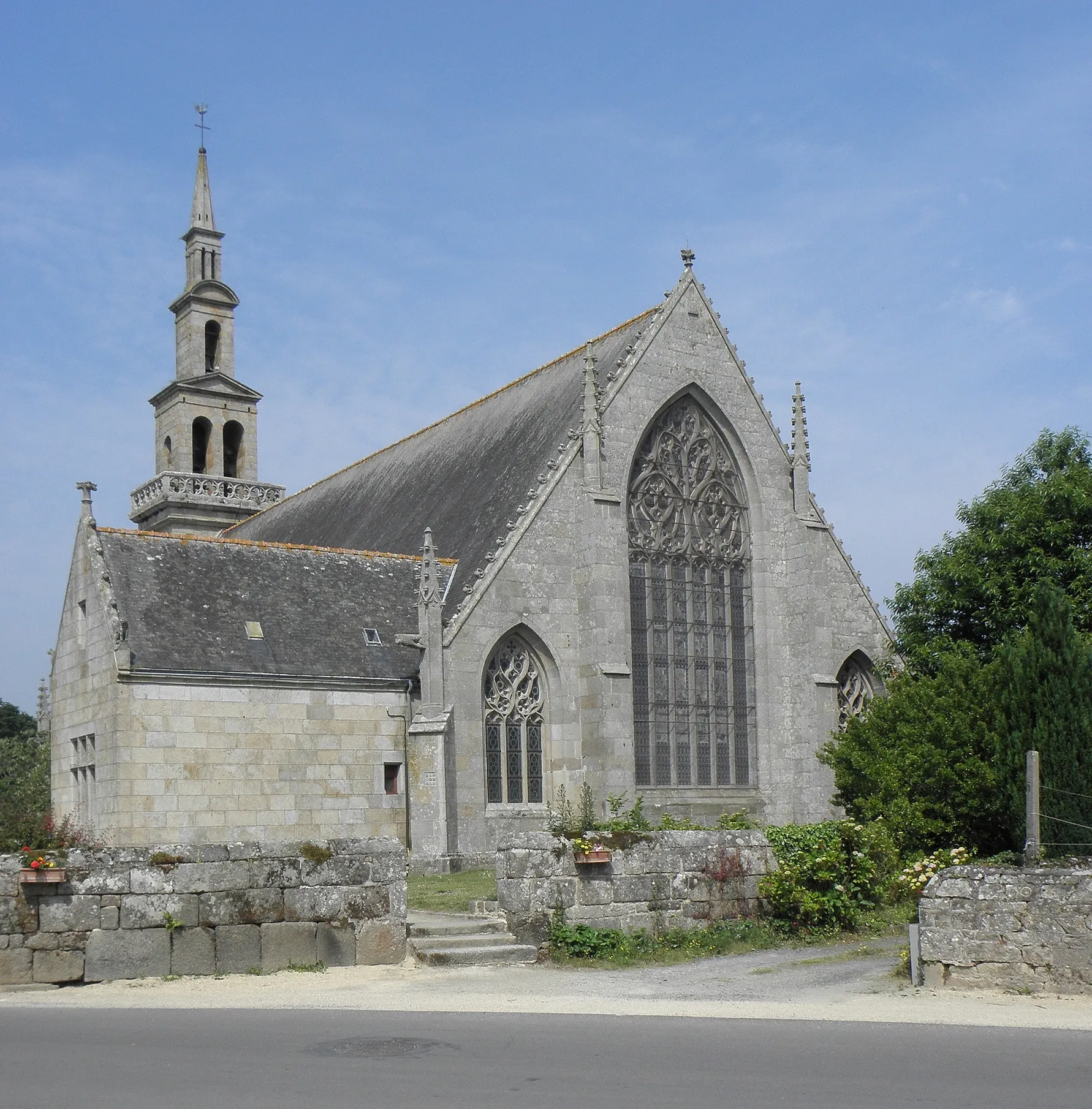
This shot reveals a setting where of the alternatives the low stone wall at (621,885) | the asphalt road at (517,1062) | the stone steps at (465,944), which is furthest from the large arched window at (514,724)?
the asphalt road at (517,1062)

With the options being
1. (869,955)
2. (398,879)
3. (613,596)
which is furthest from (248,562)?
(869,955)

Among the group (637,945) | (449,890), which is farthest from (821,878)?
(449,890)

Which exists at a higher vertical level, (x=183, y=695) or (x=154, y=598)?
(x=154, y=598)

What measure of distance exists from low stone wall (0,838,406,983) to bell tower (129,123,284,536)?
29965 millimetres

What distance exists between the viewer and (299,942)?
13.9 m

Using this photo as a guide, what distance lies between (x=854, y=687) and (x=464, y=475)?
974cm

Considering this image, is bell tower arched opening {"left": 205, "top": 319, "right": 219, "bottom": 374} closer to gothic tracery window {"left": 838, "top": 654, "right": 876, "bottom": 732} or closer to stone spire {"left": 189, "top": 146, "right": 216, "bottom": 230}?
stone spire {"left": 189, "top": 146, "right": 216, "bottom": 230}

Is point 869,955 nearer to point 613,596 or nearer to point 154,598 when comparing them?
point 613,596

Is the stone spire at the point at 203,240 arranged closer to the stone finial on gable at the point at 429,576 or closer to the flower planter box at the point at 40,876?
the stone finial on gable at the point at 429,576

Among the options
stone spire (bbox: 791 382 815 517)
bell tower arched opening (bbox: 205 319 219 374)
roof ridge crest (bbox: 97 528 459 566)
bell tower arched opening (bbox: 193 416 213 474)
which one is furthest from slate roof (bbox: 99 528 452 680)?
bell tower arched opening (bbox: 205 319 219 374)

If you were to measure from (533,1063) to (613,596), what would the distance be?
1790cm

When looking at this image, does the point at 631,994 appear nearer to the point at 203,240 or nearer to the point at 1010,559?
the point at 1010,559

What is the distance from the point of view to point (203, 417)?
4338cm

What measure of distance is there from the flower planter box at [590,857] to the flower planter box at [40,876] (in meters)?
5.20
